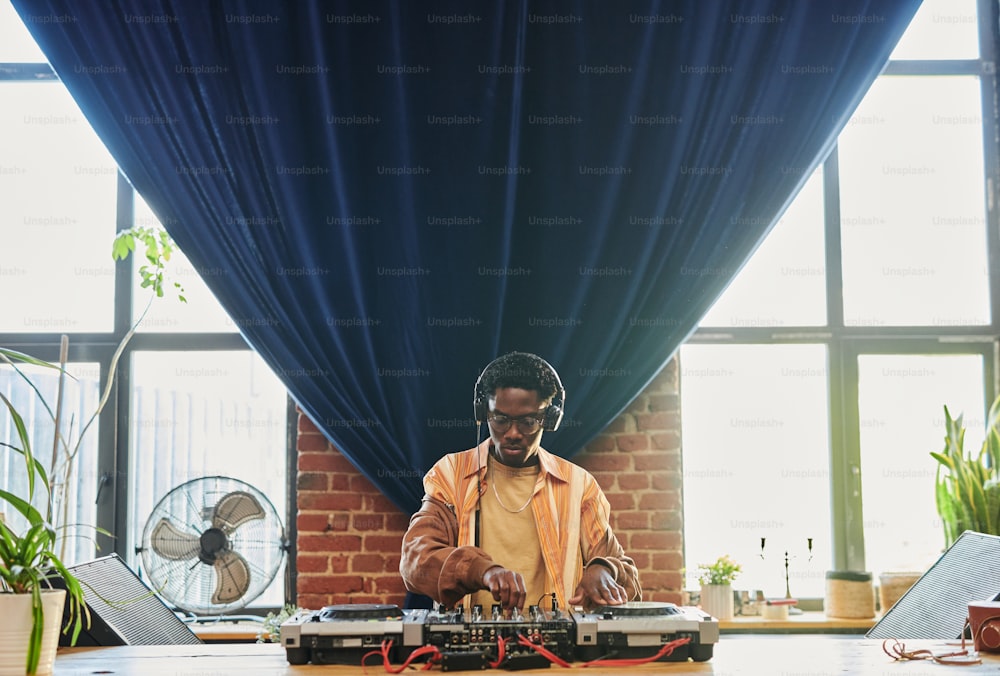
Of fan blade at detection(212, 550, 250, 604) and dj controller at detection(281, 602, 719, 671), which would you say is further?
fan blade at detection(212, 550, 250, 604)

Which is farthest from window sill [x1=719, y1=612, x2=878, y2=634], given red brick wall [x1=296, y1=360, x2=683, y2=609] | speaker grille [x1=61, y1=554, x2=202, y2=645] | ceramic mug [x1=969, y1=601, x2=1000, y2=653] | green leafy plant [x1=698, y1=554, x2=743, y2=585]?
speaker grille [x1=61, y1=554, x2=202, y2=645]

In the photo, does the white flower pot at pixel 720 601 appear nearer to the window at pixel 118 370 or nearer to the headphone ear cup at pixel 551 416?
the headphone ear cup at pixel 551 416

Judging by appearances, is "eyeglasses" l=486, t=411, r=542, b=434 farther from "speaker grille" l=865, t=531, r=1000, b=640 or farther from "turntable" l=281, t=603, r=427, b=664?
"speaker grille" l=865, t=531, r=1000, b=640

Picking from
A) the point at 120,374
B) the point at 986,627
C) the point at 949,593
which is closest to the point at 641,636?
the point at 986,627

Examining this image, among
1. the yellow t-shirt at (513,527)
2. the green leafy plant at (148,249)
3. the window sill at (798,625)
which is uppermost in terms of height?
the green leafy plant at (148,249)

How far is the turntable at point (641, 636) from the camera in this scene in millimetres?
2045

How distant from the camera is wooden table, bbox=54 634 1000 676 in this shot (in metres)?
2.01

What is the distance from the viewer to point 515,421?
3023mm

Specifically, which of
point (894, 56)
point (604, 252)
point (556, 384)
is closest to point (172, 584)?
point (556, 384)

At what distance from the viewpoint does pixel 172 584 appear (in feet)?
12.4

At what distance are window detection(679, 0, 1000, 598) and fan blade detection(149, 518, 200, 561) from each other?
2.03 m

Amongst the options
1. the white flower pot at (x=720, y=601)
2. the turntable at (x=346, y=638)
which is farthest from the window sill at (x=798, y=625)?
the turntable at (x=346, y=638)

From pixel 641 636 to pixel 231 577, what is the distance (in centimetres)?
214

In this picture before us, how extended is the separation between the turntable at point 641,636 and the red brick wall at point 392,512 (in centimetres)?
195
